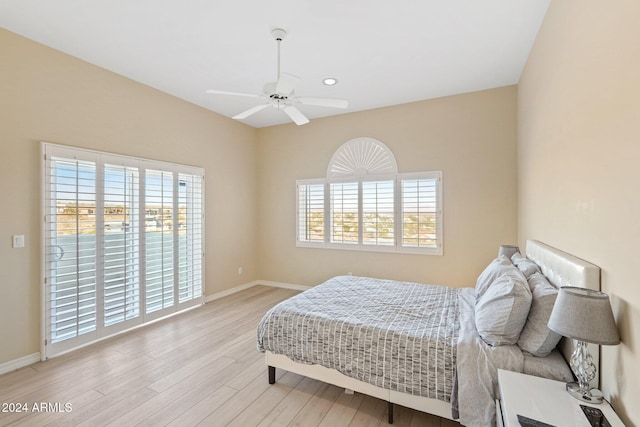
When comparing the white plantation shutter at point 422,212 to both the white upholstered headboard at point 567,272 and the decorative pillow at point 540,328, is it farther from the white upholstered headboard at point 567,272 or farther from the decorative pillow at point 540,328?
the decorative pillow at point 540,328

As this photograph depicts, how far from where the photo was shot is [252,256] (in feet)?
18.3

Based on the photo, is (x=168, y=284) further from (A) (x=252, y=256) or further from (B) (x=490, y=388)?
(B) (x=490, y=388)

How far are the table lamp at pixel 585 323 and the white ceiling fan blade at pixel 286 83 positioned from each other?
2253mm

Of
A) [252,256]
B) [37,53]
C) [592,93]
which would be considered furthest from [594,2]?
[252,256]

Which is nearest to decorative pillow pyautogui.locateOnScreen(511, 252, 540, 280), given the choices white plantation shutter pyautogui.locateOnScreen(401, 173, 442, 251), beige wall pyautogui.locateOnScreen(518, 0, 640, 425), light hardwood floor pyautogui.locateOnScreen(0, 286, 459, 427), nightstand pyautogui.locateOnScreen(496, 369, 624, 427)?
beige wall pyautogui.locateOnScreen(518, 0, 640, 425)

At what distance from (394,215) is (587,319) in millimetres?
→ 3316

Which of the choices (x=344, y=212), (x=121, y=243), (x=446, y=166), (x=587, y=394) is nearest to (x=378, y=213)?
(x=344, y=212)

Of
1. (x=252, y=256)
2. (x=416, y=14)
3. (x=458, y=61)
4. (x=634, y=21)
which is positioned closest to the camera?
(x=634, y=21)

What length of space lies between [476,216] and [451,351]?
105 inches

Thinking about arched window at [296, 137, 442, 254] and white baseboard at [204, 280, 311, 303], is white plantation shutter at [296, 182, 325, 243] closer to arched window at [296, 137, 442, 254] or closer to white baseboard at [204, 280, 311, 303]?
arched window at [296, 137, 442, 254]

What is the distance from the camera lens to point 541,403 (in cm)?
133

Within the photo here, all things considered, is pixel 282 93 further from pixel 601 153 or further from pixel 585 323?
pixel 585 323

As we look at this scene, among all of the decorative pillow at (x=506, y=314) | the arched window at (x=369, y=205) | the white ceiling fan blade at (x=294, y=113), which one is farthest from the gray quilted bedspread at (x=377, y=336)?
the white ceiling fan blade at (x=294, y=113)

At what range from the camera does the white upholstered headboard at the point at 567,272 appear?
1.46 meters
